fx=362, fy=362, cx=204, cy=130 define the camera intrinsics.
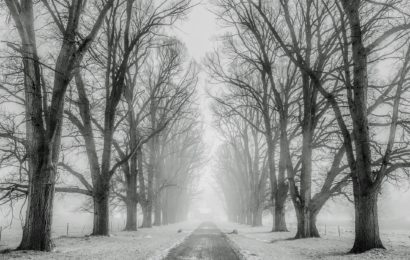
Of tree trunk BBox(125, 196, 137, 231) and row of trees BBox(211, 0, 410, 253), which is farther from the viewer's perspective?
tree trunk BBox(125, 196, 137, 231)

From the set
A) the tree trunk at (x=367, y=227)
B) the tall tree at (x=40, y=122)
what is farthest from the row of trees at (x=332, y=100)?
the tall tree at (x=40, y=122)

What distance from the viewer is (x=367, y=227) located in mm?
10570

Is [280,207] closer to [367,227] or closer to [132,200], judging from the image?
[132,200]

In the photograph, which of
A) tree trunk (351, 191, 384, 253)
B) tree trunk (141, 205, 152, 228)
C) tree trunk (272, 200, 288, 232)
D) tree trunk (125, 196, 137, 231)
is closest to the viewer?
tree trunk (351, 191, 384, 253)

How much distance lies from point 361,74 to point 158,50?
14.8 meters

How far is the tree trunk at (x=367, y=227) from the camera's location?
10.5 metres

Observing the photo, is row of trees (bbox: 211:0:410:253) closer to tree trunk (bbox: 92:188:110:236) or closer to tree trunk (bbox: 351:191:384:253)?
tree trunk (bbox: 351:191:384:253)

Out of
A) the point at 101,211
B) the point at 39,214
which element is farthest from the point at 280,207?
the point at 39,214

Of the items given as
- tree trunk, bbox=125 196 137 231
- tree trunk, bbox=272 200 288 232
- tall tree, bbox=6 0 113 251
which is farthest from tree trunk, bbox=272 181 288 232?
tall tree, bbox=6 0 113 251

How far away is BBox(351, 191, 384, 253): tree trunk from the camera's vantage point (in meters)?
10.5

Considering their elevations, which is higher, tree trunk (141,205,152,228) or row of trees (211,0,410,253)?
row of trees (211,0,410,253)

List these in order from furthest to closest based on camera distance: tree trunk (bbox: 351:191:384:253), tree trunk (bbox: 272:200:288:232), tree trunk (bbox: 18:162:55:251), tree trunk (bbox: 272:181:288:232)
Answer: tree trunk (bbox: 272:200:288:232), tree trunk (bbox: 272:181:288:232), tree trunk (bbox: 351:191:384:253), tree trunk (bbox: 18:162:55:251)

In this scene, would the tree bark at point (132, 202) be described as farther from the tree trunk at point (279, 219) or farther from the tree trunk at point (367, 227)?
the tree trunk at point (367, 227)

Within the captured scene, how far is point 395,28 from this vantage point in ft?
33.7
